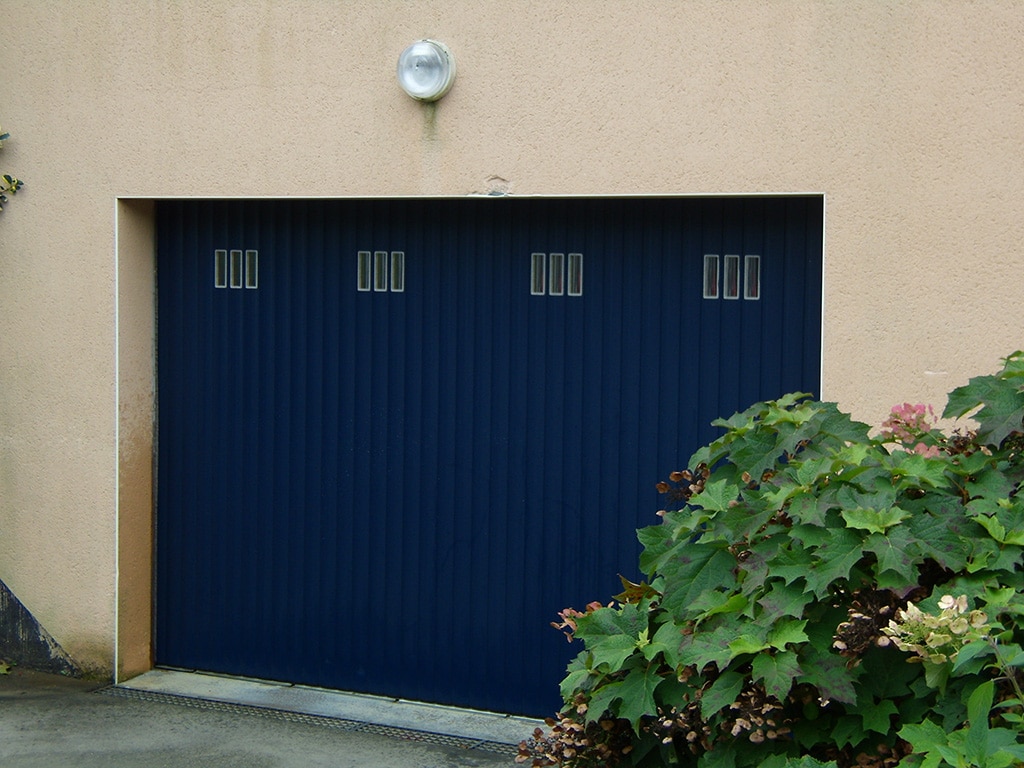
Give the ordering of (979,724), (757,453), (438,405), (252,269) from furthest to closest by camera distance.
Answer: (252,269), (438,405), (757,453), (979,724)

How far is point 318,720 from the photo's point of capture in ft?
21.3

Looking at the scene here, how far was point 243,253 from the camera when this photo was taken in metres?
7.00

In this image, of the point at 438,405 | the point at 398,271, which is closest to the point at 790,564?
the point at 438,405

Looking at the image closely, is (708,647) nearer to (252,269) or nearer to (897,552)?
(897,552)

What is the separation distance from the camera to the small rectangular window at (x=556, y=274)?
250 inches

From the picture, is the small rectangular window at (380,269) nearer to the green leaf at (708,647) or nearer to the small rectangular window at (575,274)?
the small rectangular window at (575,274)

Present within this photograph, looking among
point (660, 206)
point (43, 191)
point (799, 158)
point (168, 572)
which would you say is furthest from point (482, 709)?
point (43, 191)

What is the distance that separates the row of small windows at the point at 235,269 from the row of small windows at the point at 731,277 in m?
2.35

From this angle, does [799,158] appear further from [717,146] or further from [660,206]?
[660,206]

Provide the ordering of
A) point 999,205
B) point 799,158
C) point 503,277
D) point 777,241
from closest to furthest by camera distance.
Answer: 1. point 999,205
2. point 799,158
3. point 777,241
4. point 503,277

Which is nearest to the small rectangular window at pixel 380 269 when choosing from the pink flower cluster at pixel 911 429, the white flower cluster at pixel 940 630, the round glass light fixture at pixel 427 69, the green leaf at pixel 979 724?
the round glass light fixture at pixel 427 69

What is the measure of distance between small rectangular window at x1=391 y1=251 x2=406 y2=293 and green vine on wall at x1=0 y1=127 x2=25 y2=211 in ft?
6.76

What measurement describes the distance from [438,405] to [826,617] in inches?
153

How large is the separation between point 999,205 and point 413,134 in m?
2.56
